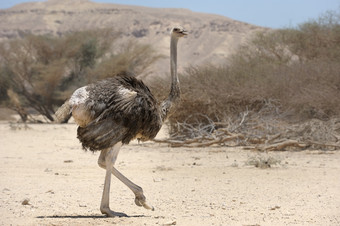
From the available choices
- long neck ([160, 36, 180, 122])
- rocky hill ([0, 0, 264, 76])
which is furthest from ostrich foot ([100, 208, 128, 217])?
rocky hill ([0, 0, 264, 76])

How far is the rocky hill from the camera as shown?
251ft

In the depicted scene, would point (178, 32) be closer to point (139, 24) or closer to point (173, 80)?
point (173, 80)

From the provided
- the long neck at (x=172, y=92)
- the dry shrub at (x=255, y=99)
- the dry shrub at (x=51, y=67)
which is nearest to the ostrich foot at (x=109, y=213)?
the long neck at (x=172, y=92)

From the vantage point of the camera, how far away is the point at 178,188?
25.4 ft

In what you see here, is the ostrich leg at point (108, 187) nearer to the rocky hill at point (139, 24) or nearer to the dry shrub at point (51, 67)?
the dry shrub at point (51, 67)

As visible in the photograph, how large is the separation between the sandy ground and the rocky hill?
56199 mm

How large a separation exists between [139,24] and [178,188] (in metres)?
80.4

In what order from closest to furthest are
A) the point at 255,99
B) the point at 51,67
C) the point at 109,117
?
the point at 109,117
the point at 255,99
the point at 51,67

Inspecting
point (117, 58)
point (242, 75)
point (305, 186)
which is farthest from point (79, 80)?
point (305, 186)

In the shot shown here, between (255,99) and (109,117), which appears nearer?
(109,117)

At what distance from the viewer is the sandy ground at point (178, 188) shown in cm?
570

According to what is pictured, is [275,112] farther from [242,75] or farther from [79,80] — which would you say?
[79,80]

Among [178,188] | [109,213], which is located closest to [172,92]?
[109,213]

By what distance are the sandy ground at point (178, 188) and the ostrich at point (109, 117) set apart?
2.15ft
